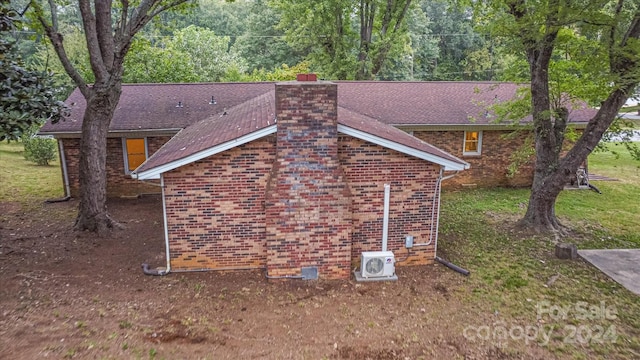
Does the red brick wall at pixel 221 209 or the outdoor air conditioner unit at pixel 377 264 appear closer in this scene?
the red brick wall at pixel 221 209

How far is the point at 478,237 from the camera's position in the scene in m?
11.2

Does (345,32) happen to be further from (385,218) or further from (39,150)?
(385,218)

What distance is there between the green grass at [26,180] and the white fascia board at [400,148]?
12.2m

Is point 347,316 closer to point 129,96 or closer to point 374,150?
point 374,150

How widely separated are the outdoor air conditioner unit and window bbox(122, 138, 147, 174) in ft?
32.0

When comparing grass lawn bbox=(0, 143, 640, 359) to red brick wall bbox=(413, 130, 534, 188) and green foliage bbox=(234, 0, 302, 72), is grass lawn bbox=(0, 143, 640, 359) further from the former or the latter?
green foliage bbox=(234, 0, 302, 72)

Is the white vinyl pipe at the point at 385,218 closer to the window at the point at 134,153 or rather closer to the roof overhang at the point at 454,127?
the roof overhang at the point at 454,127

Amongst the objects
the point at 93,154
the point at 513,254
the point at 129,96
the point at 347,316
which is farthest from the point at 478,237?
the point at 129,96

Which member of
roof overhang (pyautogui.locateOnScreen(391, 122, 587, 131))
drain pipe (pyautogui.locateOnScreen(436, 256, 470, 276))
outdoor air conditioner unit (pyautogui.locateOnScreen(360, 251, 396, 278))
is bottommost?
drain pipe (pyautogui.locateOnScreen(436, 256, 470, 276))

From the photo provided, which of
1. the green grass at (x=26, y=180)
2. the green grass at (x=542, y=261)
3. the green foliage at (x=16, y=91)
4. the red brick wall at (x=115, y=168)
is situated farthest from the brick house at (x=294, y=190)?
the green grass at (x=26, y=180)

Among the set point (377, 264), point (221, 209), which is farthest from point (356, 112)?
point (221, 209)

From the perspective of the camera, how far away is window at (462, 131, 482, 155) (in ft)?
54.1

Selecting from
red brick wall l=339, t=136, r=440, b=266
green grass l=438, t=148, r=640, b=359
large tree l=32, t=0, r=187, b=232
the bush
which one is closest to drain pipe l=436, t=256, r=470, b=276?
green grass l=438, t=148, r=640, b=359

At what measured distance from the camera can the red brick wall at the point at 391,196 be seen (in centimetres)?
870
